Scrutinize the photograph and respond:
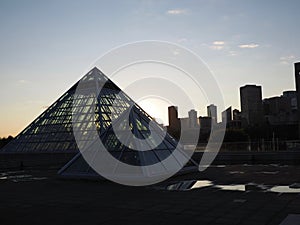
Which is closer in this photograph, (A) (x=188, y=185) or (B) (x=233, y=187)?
(B) (x=233, y=187)

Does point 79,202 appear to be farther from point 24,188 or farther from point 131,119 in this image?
point 131,119

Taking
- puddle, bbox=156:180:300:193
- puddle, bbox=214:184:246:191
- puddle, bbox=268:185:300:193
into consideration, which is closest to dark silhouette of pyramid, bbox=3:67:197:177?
puddle, bbox=156:180:300:193

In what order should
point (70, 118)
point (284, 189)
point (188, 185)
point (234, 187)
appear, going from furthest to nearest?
point (70, 118), point (188, 185), point (234, 187), point (284, 189)

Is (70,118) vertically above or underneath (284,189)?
above

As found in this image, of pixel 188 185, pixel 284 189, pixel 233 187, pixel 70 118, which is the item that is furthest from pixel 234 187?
pixel 70 118

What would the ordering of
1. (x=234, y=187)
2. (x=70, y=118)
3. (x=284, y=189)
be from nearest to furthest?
1. (x=284, y=189)
2. (x=234, y=187)
3. (x=70, y=118)

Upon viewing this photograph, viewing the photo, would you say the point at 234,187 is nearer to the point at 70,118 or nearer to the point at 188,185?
the point at 188,185

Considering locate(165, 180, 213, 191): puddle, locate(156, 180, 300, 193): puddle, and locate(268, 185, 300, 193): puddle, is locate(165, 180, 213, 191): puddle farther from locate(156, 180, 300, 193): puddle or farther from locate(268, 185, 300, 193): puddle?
locate(268, 185, 300, 193): puddle

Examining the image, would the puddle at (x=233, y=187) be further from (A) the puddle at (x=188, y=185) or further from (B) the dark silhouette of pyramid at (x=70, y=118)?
(B) the dark silhouette of pyramid at (x=70, y=118)

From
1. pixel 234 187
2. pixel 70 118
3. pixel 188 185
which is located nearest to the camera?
pixel 234 187

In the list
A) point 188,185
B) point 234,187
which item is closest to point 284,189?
point 234,187

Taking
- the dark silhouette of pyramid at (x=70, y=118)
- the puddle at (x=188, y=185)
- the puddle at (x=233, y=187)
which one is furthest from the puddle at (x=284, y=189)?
the dark silhouette of pyramid at (x=70, y=118)

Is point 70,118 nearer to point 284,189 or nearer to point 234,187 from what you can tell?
point 234,187

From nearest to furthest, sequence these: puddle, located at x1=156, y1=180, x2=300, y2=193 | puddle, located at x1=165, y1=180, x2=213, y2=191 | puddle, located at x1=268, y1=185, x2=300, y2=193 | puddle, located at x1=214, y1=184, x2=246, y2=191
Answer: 1. puddle, located at x1=268, y1=185, x2=300, y2=193
2. puddle, located at x1=156, y1=180, x2=300, y2=193
3. puddle, located at x1=214, y1=184, x2=246, y2=191
4. puddle, located at x1=165, y1=180, x2=213, y2=191
